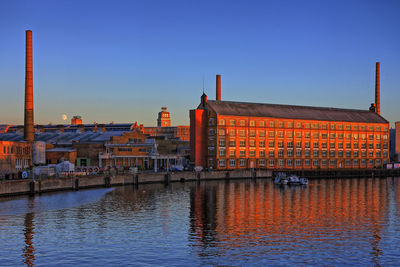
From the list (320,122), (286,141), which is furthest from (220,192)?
(320,122)

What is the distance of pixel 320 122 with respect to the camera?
17888 cm

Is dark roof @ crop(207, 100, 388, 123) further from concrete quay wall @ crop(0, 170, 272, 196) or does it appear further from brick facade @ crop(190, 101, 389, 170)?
concrete quay wall @ crop(0, 170, 272, 196)

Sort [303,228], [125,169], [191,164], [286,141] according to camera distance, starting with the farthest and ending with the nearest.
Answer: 1. [286,141]
2. [191,164]
3. [125,169]
4. [303,228]

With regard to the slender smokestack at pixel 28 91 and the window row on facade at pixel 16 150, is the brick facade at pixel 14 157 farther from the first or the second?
the slender smokestack at pixel 28 91

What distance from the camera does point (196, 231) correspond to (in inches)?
2152

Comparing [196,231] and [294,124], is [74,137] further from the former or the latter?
[196,231]

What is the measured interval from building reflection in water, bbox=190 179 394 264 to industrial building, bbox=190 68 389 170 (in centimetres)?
6131

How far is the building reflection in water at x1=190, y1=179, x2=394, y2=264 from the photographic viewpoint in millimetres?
49094

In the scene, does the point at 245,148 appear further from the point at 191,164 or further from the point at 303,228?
the point at 303,228

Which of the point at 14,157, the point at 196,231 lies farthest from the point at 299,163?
the point at 196,231

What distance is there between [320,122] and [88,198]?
11429cm

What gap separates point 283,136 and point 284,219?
358ft

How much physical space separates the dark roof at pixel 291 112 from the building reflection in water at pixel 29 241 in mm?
101627

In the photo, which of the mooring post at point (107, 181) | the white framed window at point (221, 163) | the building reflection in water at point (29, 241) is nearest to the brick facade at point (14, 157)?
the mooring post at point (107, 181)
